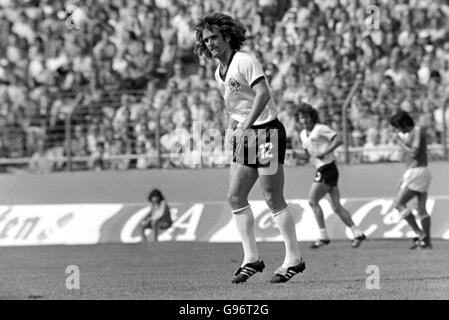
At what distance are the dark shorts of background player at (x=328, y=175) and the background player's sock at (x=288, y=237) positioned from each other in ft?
24.4

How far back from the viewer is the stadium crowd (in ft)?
71.0

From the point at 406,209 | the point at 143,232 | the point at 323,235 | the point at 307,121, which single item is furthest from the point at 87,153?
the point at 406,209

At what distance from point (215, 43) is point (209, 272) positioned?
322 cm

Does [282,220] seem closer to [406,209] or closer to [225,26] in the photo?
[225,26]

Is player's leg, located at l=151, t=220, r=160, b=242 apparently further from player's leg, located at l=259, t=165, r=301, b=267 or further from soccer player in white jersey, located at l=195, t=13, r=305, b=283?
player's leg, located at l=259, t=165, r=301, b=267

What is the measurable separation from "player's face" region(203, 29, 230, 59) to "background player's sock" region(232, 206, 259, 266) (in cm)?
151

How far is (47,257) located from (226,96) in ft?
25.2

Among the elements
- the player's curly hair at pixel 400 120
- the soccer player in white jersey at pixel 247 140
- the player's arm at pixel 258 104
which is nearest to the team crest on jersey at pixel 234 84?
the soccer player in white jersey at pixel 247 140

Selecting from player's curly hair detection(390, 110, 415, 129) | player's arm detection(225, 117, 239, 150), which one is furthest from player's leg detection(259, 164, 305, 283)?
player's curly hair detection(390, 110, 415, 129)

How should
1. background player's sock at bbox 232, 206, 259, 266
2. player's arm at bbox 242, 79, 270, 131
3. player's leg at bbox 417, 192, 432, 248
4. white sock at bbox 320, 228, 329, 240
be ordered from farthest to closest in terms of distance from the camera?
1. white sock at bbox 320, 228, 329, 240
2. player's leg at bbox 417, 192, 432, 248
3. background player's sock at bbox 232, 206, 259, 266
4. player's arm at bbox 242, 79, 270, 131

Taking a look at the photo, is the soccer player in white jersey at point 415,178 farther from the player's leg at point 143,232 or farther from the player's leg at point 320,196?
the player's leg at point 143,232

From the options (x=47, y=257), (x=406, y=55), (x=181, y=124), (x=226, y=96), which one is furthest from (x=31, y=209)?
(x=226, y=96)

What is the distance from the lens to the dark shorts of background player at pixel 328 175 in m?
18.8

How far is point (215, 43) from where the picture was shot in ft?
36.9
